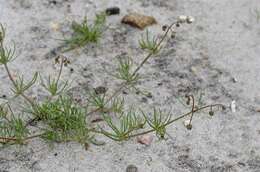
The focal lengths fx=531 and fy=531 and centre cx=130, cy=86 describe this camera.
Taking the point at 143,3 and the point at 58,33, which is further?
the point at 143,3

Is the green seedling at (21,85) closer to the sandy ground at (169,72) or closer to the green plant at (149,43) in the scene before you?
the sandy ground at (169,72)

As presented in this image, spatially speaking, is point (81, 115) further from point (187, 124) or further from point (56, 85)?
point (187, 124)

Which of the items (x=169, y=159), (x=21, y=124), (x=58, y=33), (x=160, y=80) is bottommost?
(x=169, y=159)

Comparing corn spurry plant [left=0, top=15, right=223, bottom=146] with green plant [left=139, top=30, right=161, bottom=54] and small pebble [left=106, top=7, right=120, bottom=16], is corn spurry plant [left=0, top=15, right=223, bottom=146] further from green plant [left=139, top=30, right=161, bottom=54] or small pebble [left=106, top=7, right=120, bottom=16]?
small pebble [left=106, top=7, right=120, bottom=16]

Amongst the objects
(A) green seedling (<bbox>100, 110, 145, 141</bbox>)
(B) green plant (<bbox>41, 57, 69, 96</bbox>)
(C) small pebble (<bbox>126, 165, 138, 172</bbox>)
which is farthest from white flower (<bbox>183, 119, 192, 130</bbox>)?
(B) green plant (<bbox>41, 57, 69, 96</bbox>)

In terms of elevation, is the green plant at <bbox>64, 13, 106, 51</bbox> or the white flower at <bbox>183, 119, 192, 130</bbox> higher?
the green plant at <bbox>64, 13, 106, 51</bbox>

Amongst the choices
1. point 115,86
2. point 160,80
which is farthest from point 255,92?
point 115,86

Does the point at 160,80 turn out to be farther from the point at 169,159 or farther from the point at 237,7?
the point at 237,7
